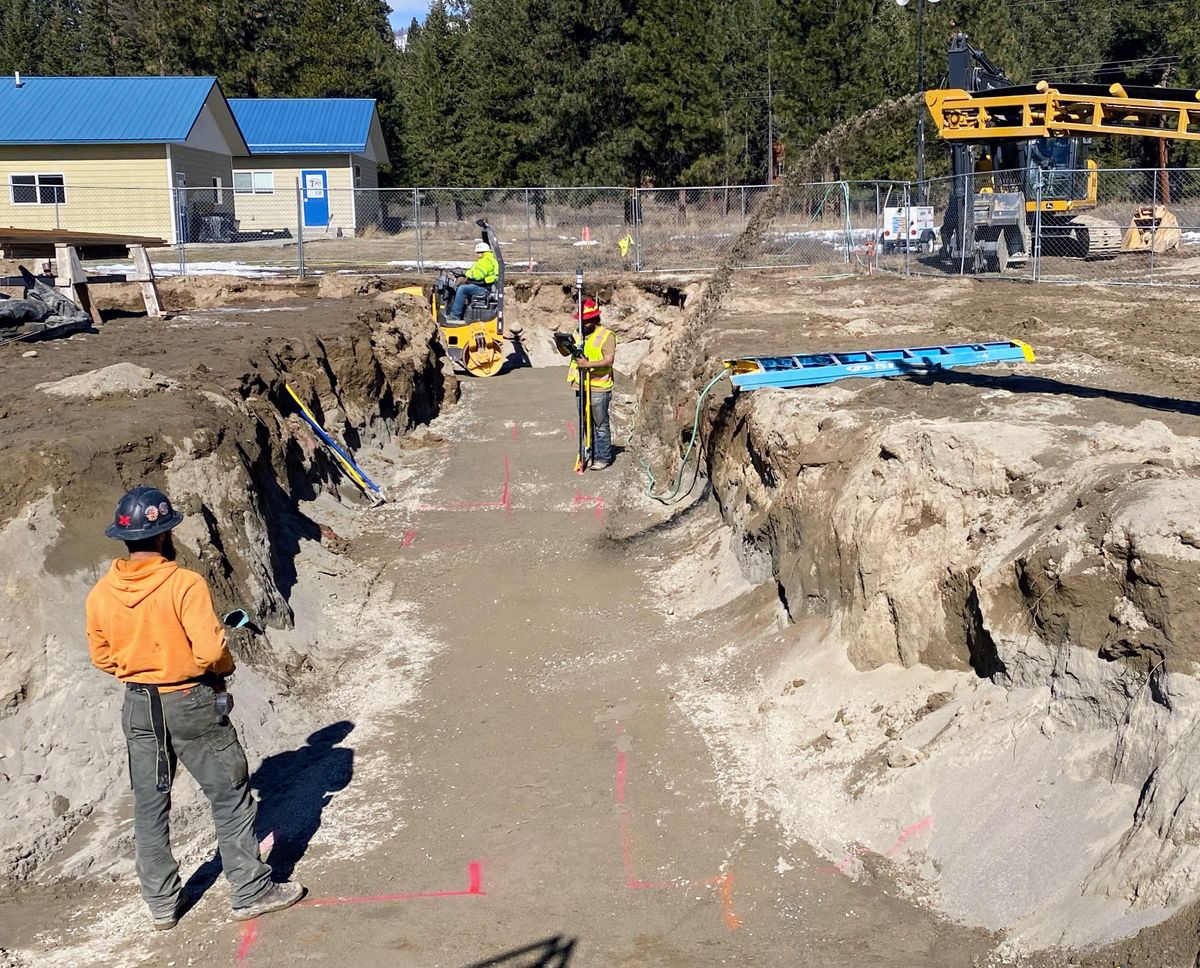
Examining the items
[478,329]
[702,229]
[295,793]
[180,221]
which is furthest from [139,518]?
[180,221]

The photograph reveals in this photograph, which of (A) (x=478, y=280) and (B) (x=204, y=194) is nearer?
(A) (x=478, y=280)

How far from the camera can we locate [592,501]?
1438 centimetres

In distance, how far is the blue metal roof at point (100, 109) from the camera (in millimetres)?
36156

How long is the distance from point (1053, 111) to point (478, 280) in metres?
11.0

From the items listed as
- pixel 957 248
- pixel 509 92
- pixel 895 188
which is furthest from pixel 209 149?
pixel 957 248

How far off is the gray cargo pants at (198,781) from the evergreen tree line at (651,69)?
2865 centimetres

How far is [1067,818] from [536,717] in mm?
3955

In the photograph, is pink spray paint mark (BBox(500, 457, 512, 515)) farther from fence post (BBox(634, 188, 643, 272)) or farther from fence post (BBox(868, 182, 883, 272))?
fence post (BBox(868, 182, 883, 272))

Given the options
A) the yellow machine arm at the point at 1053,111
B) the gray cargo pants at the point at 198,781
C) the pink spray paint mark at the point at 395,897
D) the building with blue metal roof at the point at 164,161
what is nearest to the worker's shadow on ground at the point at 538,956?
the pink spray paint mark at the point at 395,897

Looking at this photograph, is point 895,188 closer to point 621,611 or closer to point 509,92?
point 509,92

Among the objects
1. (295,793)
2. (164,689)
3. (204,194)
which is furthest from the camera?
(204,194)

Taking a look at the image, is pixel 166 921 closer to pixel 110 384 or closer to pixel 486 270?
pixel 110 384

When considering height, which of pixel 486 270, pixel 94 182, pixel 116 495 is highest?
pixel 94 182

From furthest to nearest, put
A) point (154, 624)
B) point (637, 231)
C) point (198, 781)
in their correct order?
point (637, 231) < point (198, 781) < point (154, 624)
